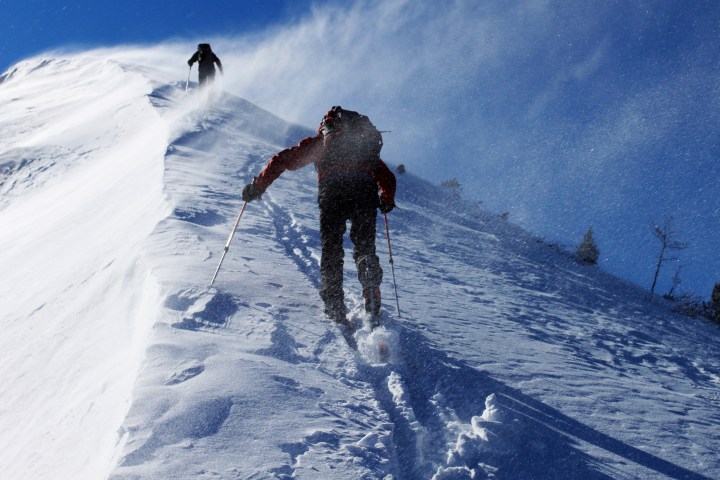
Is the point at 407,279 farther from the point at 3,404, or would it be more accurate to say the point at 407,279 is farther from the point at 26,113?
the point at 26,113

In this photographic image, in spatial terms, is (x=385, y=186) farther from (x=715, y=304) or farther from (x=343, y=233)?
(x=715, y=304)

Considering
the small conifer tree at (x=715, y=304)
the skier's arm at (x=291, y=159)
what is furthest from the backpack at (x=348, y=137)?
the small conifer tree at (x=715, y=304)

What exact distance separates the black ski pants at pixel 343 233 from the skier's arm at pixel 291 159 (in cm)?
45

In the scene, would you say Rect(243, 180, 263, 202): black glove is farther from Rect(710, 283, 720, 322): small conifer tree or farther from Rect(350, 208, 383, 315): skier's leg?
Rect(710, 283, 720, 322): small conifer tree

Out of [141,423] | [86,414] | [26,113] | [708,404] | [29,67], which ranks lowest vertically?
[86,414]

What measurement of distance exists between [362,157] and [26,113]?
18.0 metres

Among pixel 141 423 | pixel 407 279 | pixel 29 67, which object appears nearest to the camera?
pixel 141 423

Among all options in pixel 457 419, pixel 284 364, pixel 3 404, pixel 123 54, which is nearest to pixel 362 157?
pixel 284 364

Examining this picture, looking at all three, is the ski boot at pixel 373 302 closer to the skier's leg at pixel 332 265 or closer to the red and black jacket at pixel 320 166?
the skier's leg at pixel 332 265

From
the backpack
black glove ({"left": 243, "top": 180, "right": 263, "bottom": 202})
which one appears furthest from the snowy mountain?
the backpack

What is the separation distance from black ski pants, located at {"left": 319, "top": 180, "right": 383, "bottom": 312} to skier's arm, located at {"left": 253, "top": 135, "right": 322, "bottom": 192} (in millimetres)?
452

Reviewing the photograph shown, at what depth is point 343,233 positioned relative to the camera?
175 inches

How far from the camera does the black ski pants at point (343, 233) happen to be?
436cm

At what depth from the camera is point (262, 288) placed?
4.51m
